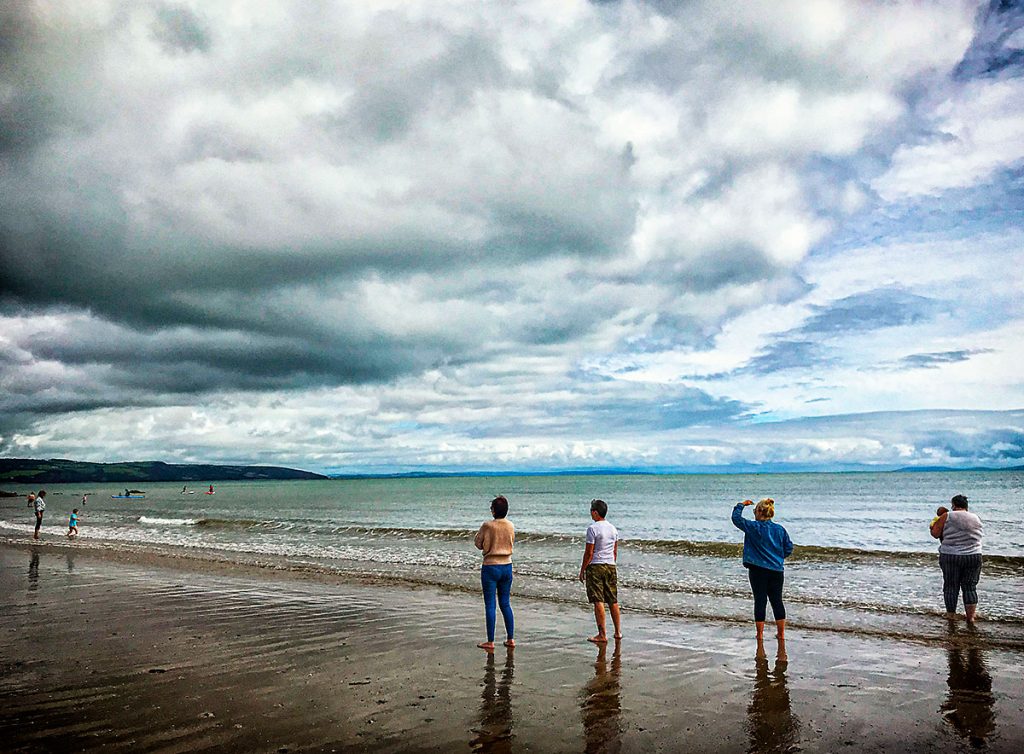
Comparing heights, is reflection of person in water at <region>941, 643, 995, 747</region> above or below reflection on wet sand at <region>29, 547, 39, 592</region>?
above

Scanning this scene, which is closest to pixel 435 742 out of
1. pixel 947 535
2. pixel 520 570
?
pixel 947 535

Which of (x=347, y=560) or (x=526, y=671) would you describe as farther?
(x=347, y=560)

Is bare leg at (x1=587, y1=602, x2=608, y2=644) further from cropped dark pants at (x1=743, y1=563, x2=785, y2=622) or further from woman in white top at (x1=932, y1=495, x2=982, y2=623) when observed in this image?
woman in white top at (x1=932, y1=495, x2=982, y2=623)

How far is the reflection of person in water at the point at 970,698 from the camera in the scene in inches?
266

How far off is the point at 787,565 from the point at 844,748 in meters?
16.8

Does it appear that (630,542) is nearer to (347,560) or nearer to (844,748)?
(347,560)

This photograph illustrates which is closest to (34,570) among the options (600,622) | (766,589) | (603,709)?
(600,622)

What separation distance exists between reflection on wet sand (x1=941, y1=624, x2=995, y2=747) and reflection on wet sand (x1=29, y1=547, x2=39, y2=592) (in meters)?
18.0

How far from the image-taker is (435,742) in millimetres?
6012

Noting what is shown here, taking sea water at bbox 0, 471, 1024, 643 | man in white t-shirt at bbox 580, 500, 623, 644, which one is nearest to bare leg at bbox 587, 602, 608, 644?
man in white t-shirt at bbox 580, 500, 623, 644

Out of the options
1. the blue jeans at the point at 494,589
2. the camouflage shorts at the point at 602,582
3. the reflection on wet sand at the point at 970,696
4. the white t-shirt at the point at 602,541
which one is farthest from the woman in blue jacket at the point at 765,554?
the blue jeans at the point at 494,589

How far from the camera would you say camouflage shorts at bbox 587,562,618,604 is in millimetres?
9945

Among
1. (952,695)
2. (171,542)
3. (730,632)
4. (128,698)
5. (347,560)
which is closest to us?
(128,698)

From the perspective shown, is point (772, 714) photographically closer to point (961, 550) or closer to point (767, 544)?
point (767, 544)
